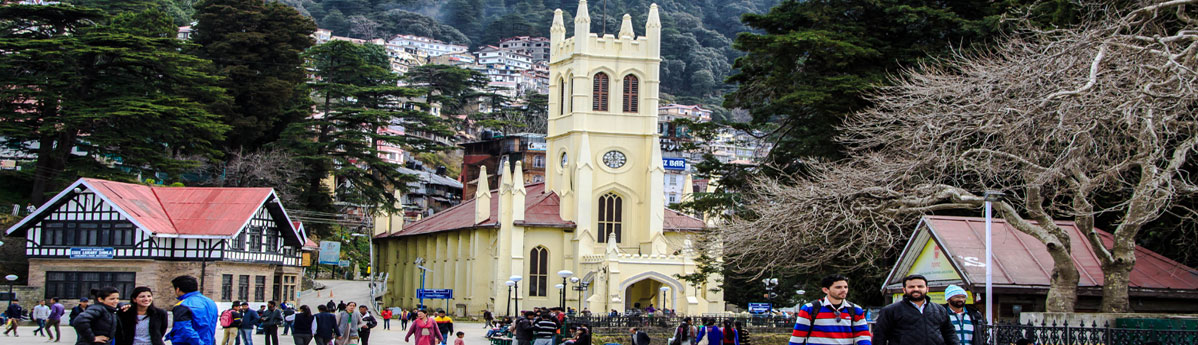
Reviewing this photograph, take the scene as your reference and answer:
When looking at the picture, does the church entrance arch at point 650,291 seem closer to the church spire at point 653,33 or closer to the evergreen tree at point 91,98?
the church spire at point 653,33

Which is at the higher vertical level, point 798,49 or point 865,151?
point 798,49

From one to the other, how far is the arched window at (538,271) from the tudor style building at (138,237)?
56.1 feet

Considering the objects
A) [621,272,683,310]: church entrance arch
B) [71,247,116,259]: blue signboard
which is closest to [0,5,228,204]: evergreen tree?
[71,247,116,259]: blue signboard

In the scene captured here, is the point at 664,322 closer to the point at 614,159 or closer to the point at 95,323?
the point at 614,159

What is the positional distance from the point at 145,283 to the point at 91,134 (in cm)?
1087

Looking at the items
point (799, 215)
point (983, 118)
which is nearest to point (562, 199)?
point (799, 215)

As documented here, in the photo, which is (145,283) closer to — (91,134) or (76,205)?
(76,205)

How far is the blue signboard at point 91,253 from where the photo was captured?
4691 centimetres

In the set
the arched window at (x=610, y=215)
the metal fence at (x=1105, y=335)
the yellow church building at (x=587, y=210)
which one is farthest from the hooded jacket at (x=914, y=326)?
the arched window at (x=610, y=215)

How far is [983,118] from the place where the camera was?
2634 cm

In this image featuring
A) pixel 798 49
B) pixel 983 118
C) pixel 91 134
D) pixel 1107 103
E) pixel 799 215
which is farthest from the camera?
pixel 91 134

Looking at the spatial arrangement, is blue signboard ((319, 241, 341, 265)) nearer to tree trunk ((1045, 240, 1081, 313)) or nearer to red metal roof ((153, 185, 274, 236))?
red metal roof ((153, 185, 274, 236))

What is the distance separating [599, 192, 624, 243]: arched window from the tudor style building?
19619mm

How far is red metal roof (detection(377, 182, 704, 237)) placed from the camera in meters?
64.8
